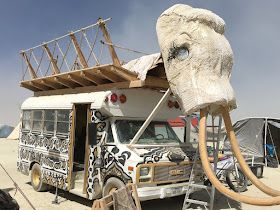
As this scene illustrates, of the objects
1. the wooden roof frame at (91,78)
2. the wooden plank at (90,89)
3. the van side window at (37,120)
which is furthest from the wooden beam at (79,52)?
the van side window at (37,120)

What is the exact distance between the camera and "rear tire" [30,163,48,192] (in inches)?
438

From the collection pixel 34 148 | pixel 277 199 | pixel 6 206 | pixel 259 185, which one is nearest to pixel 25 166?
pixel 34 148

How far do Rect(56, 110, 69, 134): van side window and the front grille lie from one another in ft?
10.1

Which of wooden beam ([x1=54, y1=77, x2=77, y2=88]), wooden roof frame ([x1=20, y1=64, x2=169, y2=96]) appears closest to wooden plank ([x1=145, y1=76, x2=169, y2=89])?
wooden roof frame ([x1=20, y1=64, x2=169, y2=96])

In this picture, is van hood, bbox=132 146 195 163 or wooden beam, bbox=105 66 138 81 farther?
wooden beam, bbox=105 66 138 81

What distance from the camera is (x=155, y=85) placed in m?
9.08

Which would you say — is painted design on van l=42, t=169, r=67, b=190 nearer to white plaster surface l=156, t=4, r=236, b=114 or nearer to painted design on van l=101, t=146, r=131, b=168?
painted design on van l=101, t=146, r=131, b=168

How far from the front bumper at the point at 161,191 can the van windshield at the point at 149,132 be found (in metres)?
1.26

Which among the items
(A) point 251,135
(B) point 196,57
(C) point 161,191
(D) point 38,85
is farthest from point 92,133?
(A) point 251,135

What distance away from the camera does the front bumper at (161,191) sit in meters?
7.73

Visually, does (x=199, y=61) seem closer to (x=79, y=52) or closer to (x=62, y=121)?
(x=79, y=52)

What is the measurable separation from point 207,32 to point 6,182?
8.57 m

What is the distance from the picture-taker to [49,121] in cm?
1097

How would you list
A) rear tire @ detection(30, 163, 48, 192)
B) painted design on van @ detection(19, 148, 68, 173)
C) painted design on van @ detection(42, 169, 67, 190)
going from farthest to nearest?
rear tire @ detection(30, 163, 48, 192)
painted design on van @ detection(19, 148, 68, 173)
painted design on van @ detection(42, 169, 67, 190)
